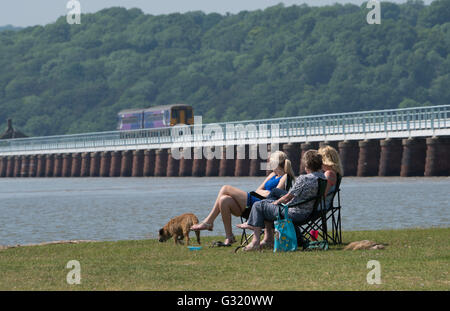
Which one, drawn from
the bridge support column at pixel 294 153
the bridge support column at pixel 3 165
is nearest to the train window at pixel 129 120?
the bridge support column at pixel 3 165

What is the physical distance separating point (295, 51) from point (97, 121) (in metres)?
→ 34.6

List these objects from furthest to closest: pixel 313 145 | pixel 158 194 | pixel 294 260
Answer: pixel 313 145 < pixel 158 194 < pixel 294 260

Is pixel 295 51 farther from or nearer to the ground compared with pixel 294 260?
farther from the ground

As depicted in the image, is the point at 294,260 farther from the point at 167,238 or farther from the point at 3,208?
the point at 3,208

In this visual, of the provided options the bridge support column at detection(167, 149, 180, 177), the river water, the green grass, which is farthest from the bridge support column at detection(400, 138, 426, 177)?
the green grass

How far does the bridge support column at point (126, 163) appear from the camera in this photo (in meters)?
72.0

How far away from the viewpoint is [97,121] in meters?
152

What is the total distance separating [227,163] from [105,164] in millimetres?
19435

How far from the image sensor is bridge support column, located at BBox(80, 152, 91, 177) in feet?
256

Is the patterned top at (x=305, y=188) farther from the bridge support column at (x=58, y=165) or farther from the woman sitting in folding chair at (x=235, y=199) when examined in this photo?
the bridge support column at (x=58, y=165)

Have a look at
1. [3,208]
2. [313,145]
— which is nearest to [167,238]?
[3,208]

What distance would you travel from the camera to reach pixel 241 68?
164750 millimetres

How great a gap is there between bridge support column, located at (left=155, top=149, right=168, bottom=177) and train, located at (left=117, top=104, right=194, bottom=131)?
6.26 meters

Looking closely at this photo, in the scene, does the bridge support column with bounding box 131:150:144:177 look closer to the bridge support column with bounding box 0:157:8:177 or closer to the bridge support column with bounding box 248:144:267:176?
the bridge support column with bounding box 248:144:267:176
